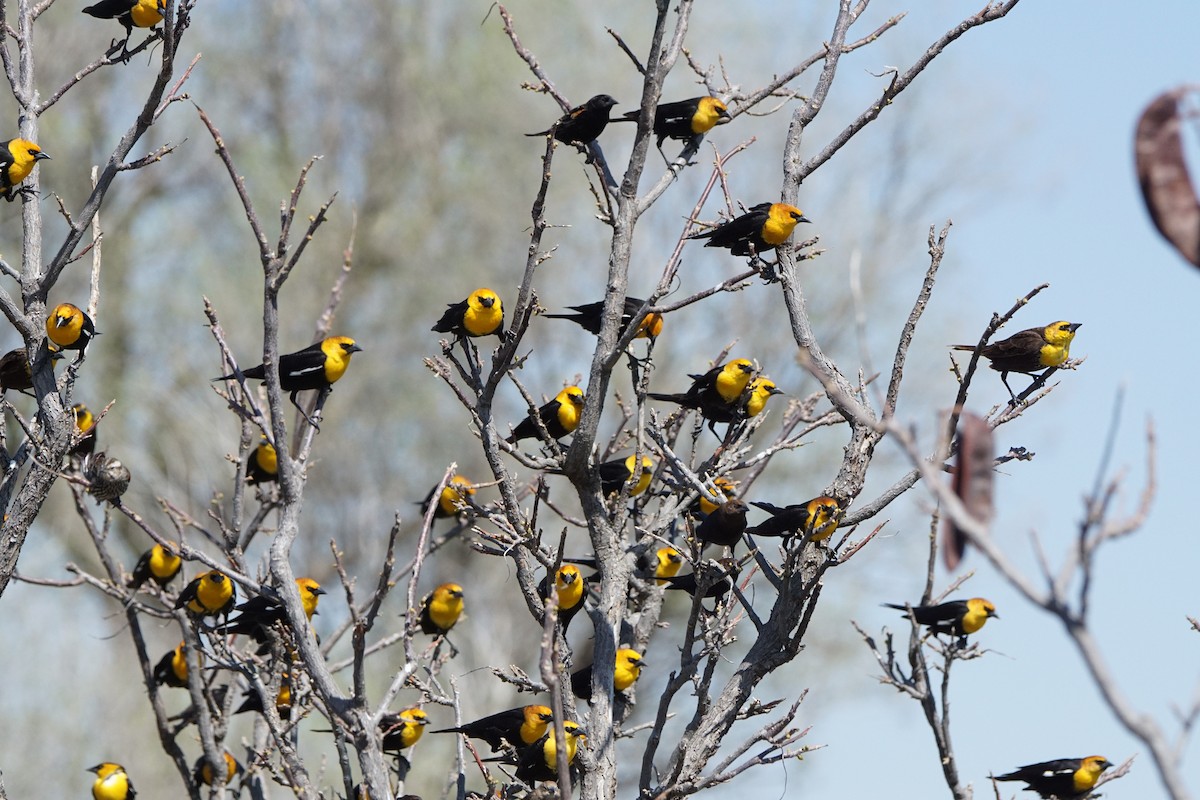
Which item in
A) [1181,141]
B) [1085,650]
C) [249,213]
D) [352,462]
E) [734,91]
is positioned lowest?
[1085,650]

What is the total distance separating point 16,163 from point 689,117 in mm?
2517

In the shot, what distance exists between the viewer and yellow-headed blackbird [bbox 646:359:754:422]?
493 cm

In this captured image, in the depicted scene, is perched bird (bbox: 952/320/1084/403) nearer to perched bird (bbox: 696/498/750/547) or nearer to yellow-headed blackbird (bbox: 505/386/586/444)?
perched bird (bbox: 696/498/750/547)

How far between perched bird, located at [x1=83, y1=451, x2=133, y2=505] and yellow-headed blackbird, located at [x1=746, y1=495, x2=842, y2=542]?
89.7 inches

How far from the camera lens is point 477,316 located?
4812 mm

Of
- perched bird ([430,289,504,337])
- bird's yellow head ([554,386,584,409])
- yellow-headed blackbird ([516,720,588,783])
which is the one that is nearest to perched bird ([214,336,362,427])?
perched bird ([430,289,504,337])

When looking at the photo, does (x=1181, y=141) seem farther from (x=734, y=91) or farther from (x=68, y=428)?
(x=68, y=428)

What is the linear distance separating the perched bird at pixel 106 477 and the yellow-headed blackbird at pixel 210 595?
613mm

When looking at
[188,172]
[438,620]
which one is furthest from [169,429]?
[438,620]

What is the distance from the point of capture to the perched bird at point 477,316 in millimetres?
4766

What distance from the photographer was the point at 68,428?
14.6 feet

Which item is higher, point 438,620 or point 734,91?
point 734,91

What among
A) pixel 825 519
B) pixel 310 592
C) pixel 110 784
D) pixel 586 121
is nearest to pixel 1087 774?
pixel 825 519

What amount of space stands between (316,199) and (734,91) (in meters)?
14.3
